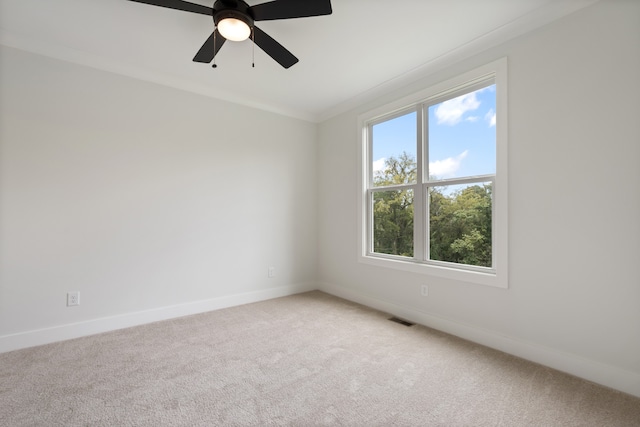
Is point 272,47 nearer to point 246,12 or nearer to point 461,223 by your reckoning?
point 246,12

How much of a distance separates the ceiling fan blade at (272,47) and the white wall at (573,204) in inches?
65.0

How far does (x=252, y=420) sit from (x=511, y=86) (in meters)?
2.99

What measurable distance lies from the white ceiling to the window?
0.35 m

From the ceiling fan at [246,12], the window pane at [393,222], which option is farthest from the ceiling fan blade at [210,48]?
the window pane at [393,222]

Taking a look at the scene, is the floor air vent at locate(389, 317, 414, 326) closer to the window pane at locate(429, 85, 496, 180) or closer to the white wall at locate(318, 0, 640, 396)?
the white wall at locate(318, 0, 640, 396)

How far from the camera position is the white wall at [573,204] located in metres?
1.78

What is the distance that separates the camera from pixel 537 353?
2125 mm

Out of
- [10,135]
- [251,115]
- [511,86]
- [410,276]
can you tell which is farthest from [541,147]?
[10,135]

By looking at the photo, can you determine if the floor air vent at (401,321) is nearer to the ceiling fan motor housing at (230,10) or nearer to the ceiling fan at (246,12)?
the ceiling fan at (246,12)

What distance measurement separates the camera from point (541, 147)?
2129 millimetres

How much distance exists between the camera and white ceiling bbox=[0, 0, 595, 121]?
206cm

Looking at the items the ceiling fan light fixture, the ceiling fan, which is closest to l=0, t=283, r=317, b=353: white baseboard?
the ceiling fan

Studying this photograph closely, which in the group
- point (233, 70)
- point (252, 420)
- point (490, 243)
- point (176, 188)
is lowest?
point (252, 420)

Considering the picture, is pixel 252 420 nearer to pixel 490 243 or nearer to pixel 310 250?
pixel 490 243
